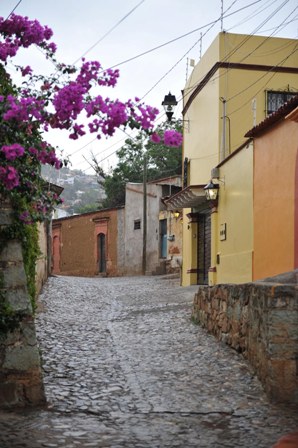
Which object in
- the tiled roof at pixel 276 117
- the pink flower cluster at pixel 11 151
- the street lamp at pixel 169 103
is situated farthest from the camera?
the street lamp at pixel 169 103

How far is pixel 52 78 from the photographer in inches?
168

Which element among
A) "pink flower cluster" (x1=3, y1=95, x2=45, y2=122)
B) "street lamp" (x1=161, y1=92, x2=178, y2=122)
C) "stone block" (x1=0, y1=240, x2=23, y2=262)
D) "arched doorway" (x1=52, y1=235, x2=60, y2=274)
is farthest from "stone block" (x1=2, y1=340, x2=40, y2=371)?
"arched doorway" (x1=52, y1=235, x2=60, y2=274)

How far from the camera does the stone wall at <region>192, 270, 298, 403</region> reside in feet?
16.5

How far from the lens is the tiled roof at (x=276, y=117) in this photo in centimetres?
876

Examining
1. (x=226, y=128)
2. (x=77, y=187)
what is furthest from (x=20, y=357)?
(x=77, y=187)

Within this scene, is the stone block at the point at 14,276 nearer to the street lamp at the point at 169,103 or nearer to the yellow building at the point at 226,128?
the yellow building at the point at 226,128

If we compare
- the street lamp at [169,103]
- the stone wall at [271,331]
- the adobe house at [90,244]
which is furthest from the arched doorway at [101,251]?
the stone wall at [271,331]

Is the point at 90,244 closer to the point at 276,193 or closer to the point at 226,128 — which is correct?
the point at 226,128

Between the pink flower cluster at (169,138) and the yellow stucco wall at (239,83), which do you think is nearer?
the pink flower cluster at (169,138)

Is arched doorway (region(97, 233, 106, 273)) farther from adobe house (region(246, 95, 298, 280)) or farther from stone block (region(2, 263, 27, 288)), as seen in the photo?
stone block (region(2, 263, 27, 288))

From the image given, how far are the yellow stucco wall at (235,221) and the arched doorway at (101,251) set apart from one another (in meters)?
17.1

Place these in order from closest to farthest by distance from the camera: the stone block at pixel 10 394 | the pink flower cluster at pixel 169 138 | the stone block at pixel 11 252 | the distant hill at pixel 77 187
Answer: the pink flower cluster at pixel 169 138
the stone block at pixel 10 394
the stone block at pixel 11 252
the distant hill at pixel 77 187

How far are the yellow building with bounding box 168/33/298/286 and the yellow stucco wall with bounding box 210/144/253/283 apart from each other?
2 centimetres

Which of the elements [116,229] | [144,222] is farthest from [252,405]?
[116,229]
